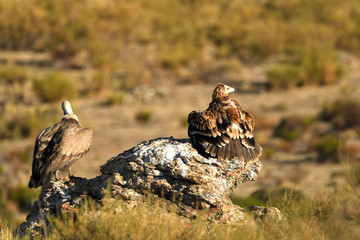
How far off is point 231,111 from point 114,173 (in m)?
1.46

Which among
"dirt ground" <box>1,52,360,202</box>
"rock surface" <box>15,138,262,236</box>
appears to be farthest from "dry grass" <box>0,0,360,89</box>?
"rock surface" <box>15,138,262,236</box>

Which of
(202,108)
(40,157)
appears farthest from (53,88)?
(40,157)

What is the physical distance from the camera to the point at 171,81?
27.4 meters

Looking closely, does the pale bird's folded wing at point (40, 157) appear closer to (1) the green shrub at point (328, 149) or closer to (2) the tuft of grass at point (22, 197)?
(2) the tuft of grass at point (22, 197)

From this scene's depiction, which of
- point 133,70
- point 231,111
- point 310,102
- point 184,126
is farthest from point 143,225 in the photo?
point 133,70

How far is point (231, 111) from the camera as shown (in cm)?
593

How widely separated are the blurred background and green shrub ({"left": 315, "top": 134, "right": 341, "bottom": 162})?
1.3 inches

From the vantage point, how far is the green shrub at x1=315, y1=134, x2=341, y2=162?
52.6 ft

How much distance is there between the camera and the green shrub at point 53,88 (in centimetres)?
2309

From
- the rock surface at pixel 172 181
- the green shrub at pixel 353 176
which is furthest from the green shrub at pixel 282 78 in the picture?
the rock surface at pixel 172 181

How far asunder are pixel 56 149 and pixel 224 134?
201 centimetres

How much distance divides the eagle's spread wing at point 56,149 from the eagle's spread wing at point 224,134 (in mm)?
1431

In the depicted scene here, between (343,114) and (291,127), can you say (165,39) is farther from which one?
(343,114)

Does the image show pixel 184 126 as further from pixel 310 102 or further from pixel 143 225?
pixel 143 225
